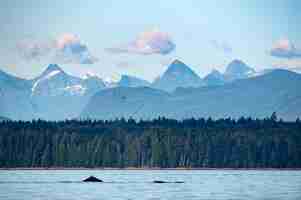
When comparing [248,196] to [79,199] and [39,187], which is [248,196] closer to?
[79,199]

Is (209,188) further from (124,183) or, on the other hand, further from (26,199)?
(26,199)

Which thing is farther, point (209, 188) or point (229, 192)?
point (209, 188)

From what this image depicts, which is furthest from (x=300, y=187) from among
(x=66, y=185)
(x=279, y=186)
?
(x=66, y=185)

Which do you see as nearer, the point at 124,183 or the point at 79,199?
the point at 79,199

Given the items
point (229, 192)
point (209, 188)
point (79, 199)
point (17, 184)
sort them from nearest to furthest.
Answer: point (79, 199)
point (229, 192)
point (209, 188)
point (17, 184)

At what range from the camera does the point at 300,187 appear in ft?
445

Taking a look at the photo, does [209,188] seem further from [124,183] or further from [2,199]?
[2,199]

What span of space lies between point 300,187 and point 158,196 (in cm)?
2874

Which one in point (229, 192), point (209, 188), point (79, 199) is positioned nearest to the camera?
point (79, 199)

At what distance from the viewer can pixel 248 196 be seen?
11481 centimetres

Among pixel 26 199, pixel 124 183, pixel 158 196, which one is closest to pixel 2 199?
pixel 26 199

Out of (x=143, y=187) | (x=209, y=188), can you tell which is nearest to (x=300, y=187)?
(x=209, y=188)

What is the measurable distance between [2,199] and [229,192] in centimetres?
3034

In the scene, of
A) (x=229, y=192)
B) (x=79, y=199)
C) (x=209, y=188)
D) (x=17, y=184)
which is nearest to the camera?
(x=79, y=199)
